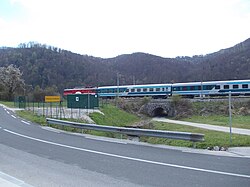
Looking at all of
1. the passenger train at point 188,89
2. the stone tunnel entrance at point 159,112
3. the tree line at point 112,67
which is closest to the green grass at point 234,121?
the passenger train at point 188,89

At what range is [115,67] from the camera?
479ft

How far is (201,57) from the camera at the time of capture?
152 m

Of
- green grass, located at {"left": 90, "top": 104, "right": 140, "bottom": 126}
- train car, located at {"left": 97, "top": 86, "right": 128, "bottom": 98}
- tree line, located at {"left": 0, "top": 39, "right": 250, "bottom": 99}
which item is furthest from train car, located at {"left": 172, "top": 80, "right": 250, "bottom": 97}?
tree line, located at {"left": 0, "top": 39, "right": 250, "bottom": 99}

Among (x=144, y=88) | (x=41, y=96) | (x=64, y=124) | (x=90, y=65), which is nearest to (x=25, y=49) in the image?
(x=90, y=65)

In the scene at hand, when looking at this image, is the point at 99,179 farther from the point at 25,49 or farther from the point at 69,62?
the point at 25,49

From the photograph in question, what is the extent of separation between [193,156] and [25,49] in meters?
127

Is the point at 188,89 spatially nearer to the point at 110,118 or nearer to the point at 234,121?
the point at 110,118

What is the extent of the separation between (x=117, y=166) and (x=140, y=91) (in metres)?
60.0

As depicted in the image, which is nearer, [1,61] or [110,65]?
[1,61]

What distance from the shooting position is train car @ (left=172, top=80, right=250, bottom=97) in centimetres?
5425

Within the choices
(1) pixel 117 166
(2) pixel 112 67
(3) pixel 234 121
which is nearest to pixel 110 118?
(3) pixel 234 121

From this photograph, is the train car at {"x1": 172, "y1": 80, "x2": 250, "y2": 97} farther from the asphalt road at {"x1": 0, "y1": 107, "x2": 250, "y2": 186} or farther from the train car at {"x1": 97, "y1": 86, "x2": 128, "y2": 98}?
the asphalt road at {"x1": 0, "y1": 107, "x2": 250, "y2": 186}

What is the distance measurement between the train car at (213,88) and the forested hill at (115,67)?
143 ft

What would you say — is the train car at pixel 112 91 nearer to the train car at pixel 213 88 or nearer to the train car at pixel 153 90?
the train car at pixel 153 90
